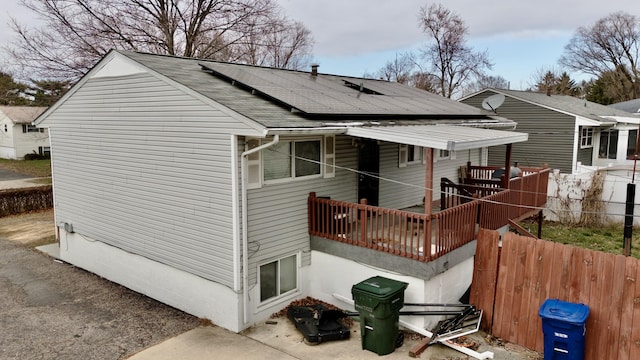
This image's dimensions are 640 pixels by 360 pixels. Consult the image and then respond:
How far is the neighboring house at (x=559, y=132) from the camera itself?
21.3m

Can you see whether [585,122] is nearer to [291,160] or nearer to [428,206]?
[428,206]

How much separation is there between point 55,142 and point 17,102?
44.9 meters

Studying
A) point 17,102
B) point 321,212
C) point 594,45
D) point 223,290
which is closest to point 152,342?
point 223,290

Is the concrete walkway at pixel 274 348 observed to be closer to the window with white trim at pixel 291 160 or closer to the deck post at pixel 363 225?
the deck post at pixel 363 225

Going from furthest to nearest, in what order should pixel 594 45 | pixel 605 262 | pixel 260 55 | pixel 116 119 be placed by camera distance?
1. pixel 594 45
2. pixel 260 55
3. pixel 116 119
4. pixel 605 262

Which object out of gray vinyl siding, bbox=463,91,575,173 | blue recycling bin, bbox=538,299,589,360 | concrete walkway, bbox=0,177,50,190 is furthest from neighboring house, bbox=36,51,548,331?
concrete walkway, bbox=0,177,50,190

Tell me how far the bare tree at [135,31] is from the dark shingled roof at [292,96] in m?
14.2

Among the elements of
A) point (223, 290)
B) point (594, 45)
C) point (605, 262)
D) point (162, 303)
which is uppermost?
point (594, 45)

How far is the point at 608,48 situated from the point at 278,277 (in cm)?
6470

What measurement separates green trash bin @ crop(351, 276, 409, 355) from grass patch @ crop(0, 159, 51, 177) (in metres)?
28.6

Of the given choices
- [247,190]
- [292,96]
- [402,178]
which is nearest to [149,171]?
[247,190]

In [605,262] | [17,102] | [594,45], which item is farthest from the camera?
[594,45]

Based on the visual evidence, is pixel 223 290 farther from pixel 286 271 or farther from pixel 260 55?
pixel 260 55

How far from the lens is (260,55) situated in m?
35.7
